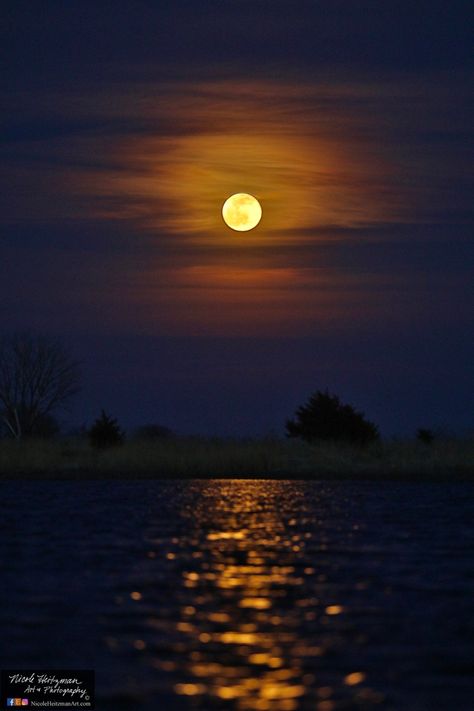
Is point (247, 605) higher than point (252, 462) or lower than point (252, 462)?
lower

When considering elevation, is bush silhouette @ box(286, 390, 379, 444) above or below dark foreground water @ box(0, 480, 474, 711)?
above

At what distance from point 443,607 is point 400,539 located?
10.9 meters

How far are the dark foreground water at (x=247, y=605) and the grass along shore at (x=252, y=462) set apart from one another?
1742 cm

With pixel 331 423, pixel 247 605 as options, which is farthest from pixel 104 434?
pixel 247 605

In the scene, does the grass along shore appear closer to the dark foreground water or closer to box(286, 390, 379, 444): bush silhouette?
box(286, 390, 379, 444): bush silhouette

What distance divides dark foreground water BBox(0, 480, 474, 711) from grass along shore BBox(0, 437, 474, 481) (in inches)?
686

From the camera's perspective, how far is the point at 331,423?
6631cm

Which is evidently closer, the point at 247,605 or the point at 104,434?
the point at 247,605

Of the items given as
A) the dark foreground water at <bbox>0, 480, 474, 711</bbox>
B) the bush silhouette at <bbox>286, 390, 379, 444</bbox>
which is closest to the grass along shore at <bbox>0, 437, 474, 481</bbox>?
the bush silhouette at <bbox>286, 390, 379, 444</bbox>

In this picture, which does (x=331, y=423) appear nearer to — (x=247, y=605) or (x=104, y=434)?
(x=104, y=434)

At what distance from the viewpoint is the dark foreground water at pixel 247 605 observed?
50.7ft

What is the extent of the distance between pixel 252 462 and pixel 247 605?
125 ft

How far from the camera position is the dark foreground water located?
50.7 ft

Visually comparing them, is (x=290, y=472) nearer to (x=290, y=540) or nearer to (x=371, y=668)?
(x=290, y=540)
